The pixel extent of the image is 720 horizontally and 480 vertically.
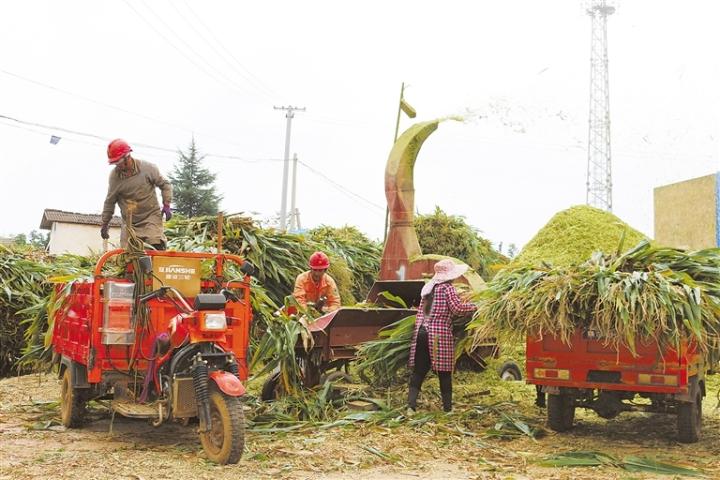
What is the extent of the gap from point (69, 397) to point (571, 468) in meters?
4.41

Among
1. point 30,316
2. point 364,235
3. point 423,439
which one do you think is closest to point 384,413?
point 423,439

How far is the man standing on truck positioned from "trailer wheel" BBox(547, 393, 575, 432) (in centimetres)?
415

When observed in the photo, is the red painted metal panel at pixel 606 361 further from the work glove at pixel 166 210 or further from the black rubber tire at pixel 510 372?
the work glove at pixel 166 210

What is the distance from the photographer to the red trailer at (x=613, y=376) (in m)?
7.08

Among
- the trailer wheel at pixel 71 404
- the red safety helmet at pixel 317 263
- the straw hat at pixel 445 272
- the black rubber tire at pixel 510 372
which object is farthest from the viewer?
the red safety helmet at pixel 317 263

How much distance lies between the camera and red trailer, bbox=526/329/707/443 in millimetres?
7078

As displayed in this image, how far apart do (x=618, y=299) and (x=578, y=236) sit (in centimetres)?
272

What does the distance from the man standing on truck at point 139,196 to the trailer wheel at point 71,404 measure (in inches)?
61.7

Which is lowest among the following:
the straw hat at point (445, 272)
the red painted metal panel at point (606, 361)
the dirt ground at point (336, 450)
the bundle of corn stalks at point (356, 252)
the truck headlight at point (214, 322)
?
the dirt ground at point (336, 450)

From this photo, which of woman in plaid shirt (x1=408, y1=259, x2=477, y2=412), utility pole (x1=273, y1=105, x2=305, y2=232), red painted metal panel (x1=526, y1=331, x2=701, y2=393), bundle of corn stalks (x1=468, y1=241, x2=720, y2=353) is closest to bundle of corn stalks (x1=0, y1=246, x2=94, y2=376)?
woman in plaid shirt (x1=408, y1=259, x2=477, y2=412)

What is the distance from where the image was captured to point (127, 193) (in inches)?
344

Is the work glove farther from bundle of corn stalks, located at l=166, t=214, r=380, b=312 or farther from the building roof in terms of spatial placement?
the building roof

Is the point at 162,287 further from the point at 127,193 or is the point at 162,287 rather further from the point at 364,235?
the point at 364,235

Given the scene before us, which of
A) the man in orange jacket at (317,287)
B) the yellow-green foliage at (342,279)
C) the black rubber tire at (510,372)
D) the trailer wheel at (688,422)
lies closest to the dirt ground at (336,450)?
the trailer wheel at (688,422)
